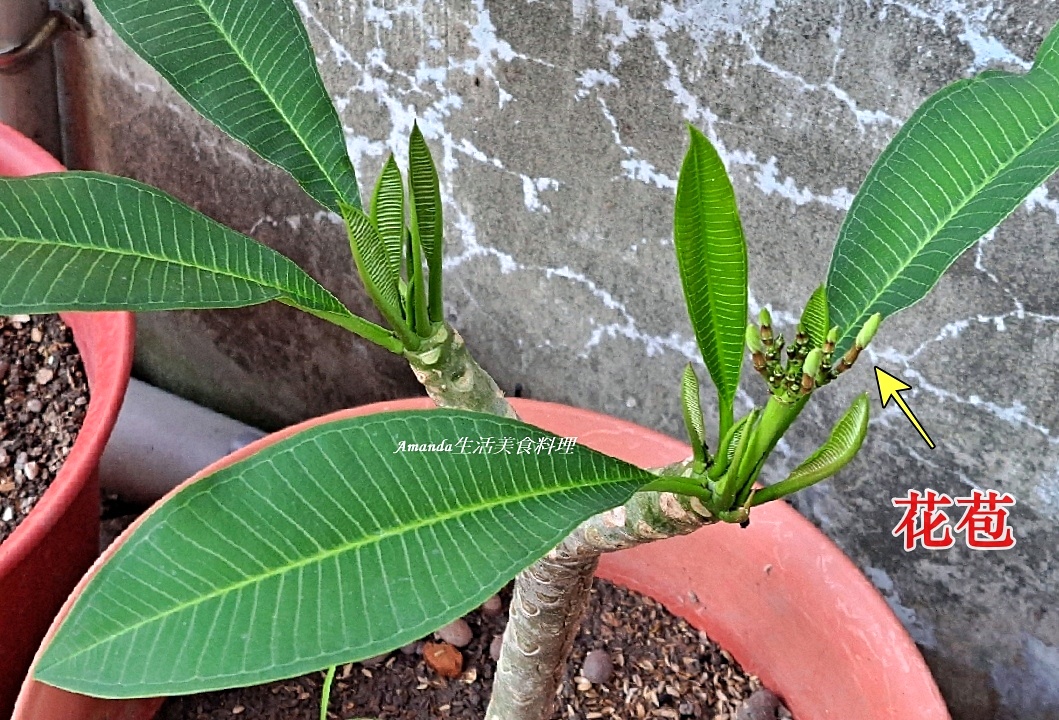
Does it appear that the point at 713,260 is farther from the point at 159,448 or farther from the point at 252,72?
the point at 159,448

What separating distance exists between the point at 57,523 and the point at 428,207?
1.87 ft

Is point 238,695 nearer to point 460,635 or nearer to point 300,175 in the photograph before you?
point 460,635

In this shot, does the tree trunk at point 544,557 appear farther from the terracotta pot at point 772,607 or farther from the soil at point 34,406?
the soil at point 34,406

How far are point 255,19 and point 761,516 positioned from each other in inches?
24.5

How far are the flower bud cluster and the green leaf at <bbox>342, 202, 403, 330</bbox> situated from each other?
19 centimetres

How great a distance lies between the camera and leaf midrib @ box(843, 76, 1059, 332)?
47 centimetres

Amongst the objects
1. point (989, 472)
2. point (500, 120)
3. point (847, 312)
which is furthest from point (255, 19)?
point (989, 472)

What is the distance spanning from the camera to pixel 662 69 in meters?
0.89

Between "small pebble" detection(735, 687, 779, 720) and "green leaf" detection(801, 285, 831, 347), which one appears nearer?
"green leaf" detection(801, 285, 831, 347)

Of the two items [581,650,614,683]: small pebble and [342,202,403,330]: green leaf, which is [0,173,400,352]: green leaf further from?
[581,650,614,683]: small pebble

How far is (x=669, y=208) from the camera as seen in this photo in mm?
967

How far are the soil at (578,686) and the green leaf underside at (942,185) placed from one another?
574mm

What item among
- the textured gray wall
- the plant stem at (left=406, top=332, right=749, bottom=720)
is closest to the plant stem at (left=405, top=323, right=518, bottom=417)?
the plant stem at (left=406, top=332, right=749, bottom=720)

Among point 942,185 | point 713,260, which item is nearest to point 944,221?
point 942,185
